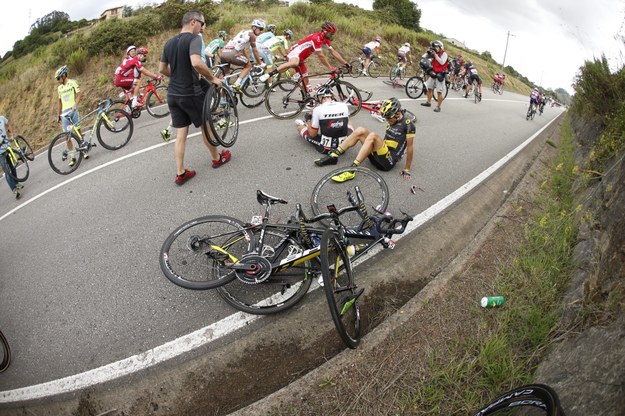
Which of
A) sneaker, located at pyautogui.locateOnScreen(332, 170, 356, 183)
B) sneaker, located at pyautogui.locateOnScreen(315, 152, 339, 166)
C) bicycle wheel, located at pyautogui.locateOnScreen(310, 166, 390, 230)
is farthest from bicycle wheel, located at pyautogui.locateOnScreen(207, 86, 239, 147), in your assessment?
sneaker, located at pyautogui.locateOnScreen(332, 170, 356, 183)

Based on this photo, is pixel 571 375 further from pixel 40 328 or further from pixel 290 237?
pixel 40 328

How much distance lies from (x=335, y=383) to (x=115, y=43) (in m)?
17.7

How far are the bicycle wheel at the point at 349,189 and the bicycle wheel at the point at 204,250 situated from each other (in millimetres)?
1420

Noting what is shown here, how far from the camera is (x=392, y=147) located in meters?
6.62

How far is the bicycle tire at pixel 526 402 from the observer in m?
2.10

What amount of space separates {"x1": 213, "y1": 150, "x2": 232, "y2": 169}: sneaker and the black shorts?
1.15 m

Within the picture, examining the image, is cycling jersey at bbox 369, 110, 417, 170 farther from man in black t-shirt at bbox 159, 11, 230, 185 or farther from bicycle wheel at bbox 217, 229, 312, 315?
bicycle wheel at bbox 217, 229, 312, 315

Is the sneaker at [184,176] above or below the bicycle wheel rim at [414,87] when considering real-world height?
below

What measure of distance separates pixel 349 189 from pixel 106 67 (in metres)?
14.6

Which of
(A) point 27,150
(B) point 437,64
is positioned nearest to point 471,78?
(B) point 437,64

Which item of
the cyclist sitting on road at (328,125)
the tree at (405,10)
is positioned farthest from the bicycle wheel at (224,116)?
the tree at (405,10)

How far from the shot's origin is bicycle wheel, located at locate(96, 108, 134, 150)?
8.21m

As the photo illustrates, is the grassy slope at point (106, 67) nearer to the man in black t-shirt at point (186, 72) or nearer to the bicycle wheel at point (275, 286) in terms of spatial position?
the man in black t-shirt at point (186, 72)

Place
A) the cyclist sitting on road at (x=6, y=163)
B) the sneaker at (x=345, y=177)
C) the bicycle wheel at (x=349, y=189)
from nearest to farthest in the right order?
the bicycle wheel at (x=349, y=189) < the sneaker at (x=345, y=177) < the cyclist sitting on road at (x=6, y=163)
